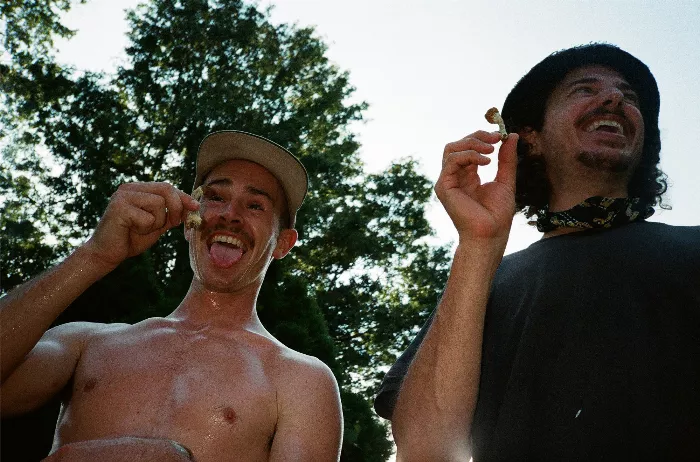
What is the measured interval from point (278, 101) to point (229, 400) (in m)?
13.2

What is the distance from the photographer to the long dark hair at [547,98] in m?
2.88

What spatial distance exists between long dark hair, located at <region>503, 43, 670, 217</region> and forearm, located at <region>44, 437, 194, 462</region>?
1756 millimetres

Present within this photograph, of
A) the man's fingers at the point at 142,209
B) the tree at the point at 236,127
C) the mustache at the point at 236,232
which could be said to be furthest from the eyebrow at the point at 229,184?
the tree at the point at 236,127

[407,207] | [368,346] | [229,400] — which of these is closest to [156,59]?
[407,207]

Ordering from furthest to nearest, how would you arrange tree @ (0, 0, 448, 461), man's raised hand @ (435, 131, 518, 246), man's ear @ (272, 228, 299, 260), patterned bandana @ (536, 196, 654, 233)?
tree @ (0, 0, 448, 461), man's ear @ (272, 228, 299, 260), patterned bandana @ (536, 196, 654, 233), man's raised hand @ (435, 131, 518, 246)

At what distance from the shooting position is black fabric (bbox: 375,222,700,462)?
1.75 metres

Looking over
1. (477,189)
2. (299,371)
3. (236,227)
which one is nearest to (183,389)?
(299,371)

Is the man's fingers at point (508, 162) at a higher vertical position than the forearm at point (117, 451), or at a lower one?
higher

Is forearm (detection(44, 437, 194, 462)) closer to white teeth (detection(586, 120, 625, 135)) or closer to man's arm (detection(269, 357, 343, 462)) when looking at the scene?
man's arm (detection(269, 357, 343, 462))

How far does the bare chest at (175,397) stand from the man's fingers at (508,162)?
1.29 metres

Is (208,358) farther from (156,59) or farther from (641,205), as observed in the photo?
(156,59)

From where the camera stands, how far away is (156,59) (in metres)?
15.1

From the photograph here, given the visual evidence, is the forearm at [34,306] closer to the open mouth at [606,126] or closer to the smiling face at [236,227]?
the smiling face at [236,227]

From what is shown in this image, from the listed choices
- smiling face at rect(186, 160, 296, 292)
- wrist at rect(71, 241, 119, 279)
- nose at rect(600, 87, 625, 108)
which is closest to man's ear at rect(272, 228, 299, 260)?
smiling face at rect(186, 160, 296, 292)
